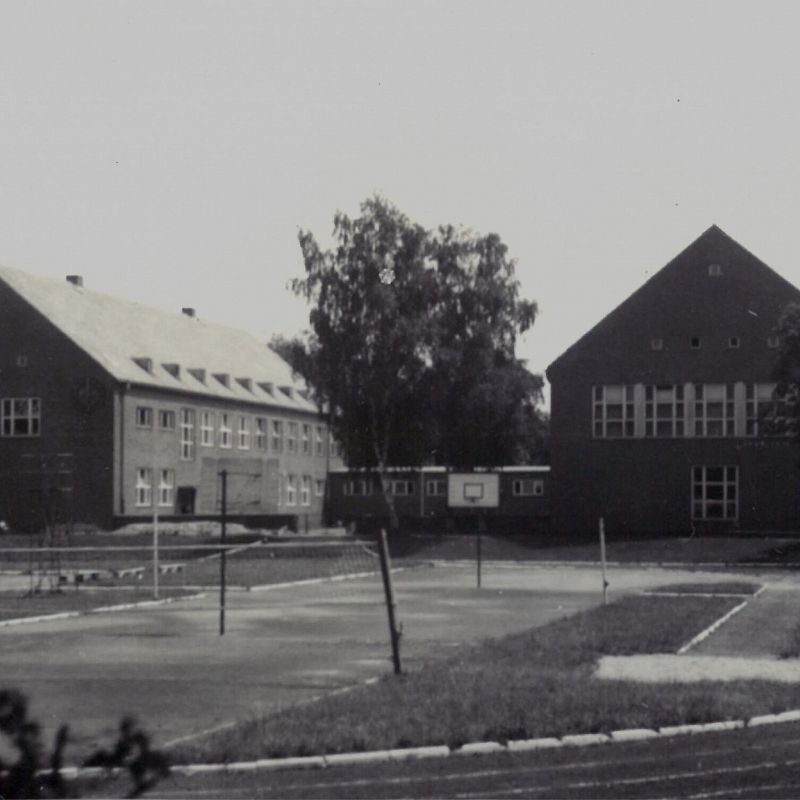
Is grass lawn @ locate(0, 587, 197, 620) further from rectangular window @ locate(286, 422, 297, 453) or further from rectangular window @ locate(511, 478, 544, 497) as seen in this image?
rectangular window @ locate(286, 422, 297, 453)

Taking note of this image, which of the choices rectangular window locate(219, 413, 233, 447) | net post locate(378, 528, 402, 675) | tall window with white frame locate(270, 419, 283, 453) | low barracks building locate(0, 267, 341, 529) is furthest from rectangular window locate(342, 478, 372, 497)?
net post locate(378, 528, 402, 675)

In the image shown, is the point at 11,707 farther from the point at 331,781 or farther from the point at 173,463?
the point at 173,463

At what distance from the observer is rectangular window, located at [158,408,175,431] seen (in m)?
69.3

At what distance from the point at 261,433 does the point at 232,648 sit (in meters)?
61.7

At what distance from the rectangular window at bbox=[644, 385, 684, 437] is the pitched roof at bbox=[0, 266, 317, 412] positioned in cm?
1745

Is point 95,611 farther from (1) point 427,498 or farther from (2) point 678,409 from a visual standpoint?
(1) point 427,498

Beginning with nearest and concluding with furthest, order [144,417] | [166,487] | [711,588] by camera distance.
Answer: [711,588] → [144,417] → [166,487]

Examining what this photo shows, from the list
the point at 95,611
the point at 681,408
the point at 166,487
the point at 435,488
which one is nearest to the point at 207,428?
the point at 166,487

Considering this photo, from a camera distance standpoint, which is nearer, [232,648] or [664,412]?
[232,648]

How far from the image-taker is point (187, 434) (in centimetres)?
7194

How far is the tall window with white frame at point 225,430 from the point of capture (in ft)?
250

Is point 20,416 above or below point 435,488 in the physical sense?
above

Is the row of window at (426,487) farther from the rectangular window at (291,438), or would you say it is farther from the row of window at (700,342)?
the row of window at (700,342)

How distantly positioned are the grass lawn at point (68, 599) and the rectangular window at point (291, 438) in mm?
51203
